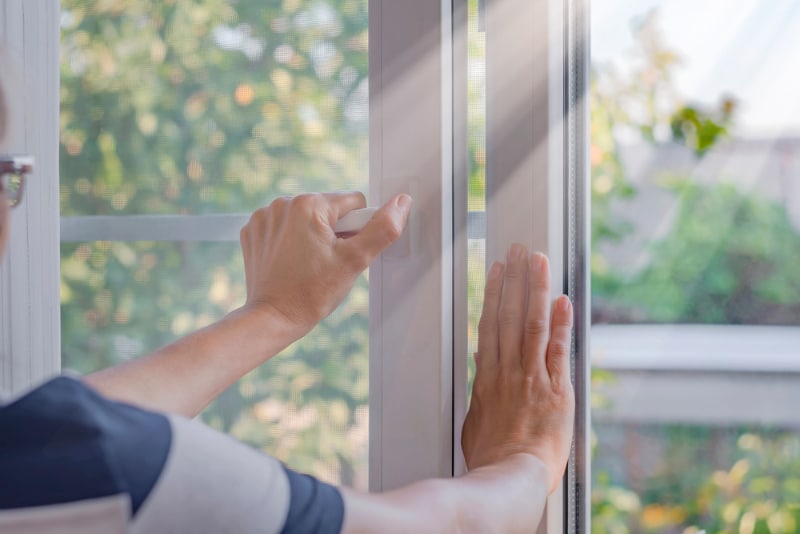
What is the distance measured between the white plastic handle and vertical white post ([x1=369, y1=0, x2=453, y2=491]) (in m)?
Answer: 0.05

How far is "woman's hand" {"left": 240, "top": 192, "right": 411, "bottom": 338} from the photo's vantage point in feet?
2.45

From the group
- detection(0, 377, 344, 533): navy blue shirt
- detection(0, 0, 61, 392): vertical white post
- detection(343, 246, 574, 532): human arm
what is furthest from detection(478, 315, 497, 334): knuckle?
detection(0, 0, 61, 392): vertical white post

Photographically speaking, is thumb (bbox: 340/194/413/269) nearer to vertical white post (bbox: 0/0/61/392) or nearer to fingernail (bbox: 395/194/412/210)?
fingernail (bbox: 395/194/412/210)

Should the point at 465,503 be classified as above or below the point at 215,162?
below

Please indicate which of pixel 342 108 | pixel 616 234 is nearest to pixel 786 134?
pixel 616 234

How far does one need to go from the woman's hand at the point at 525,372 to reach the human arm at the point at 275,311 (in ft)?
0.46

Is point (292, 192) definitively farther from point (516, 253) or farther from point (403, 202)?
point (516, 253)

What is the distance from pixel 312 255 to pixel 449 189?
0.17 meters

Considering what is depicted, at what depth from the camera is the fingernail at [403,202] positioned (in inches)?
30.0

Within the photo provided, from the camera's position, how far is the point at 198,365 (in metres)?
0.75

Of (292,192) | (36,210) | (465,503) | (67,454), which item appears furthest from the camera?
(36,210)

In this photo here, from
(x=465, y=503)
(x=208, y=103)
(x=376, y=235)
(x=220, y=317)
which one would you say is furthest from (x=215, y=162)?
(x=465, y=503)

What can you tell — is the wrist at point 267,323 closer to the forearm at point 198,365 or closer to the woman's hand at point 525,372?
the forearm at point 198,365

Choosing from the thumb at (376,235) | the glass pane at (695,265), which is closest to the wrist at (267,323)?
the thumb at (376,235)
